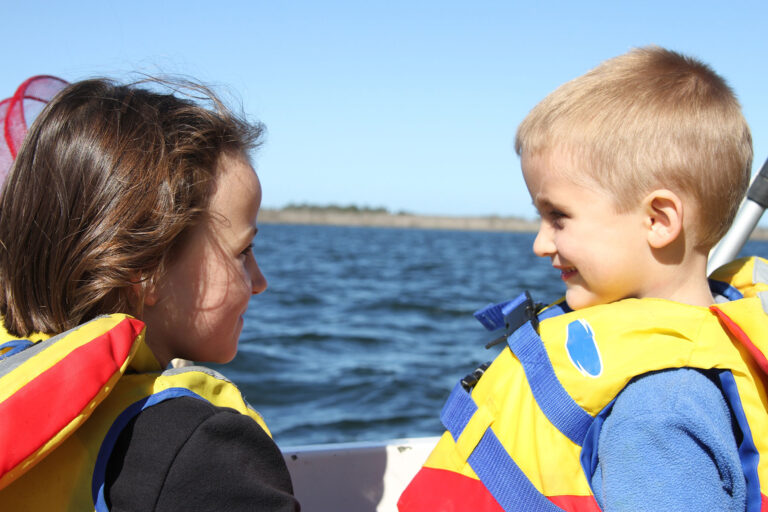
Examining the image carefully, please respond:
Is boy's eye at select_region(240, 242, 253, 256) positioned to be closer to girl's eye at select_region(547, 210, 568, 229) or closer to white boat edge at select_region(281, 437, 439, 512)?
girl's eye at select_region(547, 210, 568, 229)

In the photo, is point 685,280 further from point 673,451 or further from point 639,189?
point 673,451

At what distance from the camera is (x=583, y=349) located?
1.37 metres

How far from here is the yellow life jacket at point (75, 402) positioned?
0.99 m

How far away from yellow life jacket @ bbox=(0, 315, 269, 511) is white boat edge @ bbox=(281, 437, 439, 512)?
100 centimetres

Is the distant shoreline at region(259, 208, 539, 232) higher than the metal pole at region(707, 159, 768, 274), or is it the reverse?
the metal pole at region(707, 159, 768, 274)

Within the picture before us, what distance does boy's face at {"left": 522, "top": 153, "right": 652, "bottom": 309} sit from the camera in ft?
4.53

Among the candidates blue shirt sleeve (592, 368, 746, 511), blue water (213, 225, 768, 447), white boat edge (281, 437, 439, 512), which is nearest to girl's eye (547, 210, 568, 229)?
blue shirt sleeve (592, 368, 746, 511)

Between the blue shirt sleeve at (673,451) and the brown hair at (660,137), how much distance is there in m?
0.36

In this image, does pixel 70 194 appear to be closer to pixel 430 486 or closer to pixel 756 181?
pixel 430 486

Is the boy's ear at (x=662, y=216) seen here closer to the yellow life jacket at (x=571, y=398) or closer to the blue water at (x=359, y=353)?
the yellow life jacket at (x=571, y=398)

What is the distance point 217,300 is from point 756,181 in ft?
5.35

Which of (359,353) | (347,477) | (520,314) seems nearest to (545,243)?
(520,314)

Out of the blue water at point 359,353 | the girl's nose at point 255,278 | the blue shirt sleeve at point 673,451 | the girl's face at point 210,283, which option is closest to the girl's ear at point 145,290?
the girl's face at point 210,283

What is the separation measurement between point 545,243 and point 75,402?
38.3 inches
